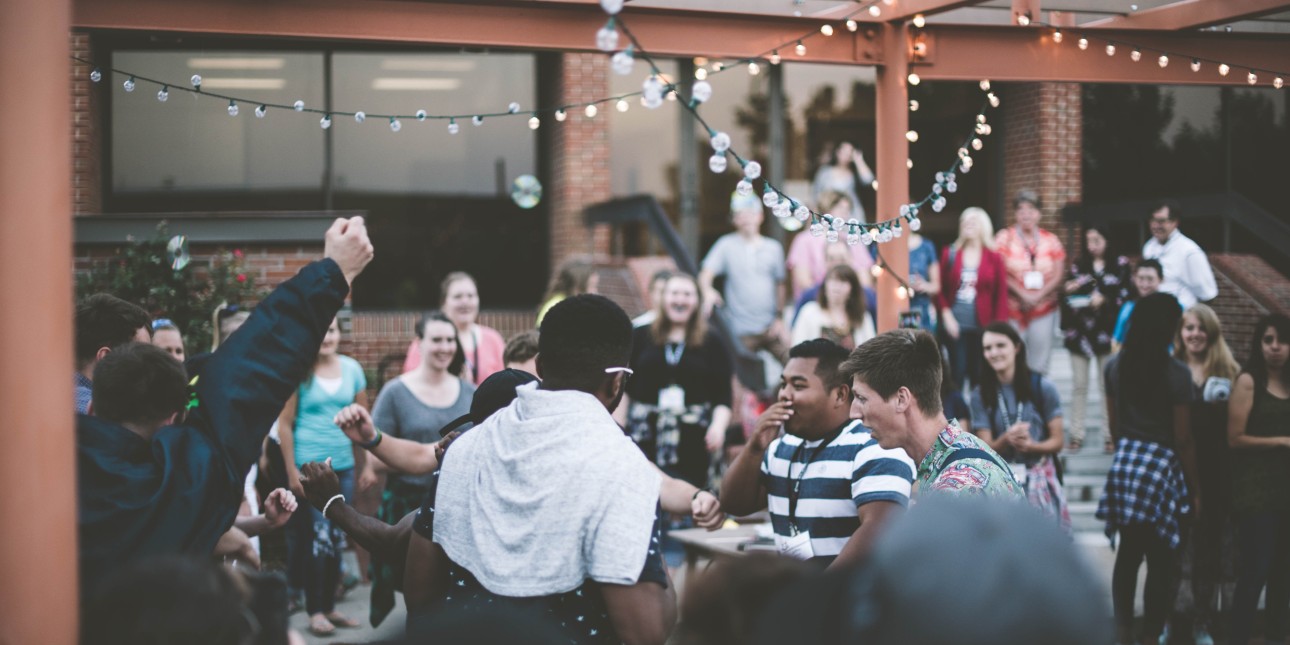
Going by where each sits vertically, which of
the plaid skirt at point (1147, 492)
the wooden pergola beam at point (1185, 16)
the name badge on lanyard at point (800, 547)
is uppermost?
the wooden pergola beam at point (1185, 16)

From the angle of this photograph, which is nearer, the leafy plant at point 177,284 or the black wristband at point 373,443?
the black wristband at point 373,443

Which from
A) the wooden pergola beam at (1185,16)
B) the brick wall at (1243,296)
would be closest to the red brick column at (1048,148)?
the brick wall at (1243,296)

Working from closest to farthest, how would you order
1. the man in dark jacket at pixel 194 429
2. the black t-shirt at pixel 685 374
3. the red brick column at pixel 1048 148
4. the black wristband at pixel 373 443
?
the man in dark jacket at pixel 194 429 → the black wristband at pixel 373 443 → the black t-shirt at pixel 685 374 → the red brick column at pixel 1048 148

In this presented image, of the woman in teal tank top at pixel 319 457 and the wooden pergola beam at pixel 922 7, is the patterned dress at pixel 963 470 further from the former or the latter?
the woman in teal tank top at pixel 319 457

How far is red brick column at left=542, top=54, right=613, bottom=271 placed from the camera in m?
12.4

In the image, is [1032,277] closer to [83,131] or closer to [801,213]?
[801,213]

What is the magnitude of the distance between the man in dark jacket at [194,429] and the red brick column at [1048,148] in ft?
39.7

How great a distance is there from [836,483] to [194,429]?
195 centimetres

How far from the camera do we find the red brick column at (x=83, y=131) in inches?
434

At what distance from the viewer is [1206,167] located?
14289 mm

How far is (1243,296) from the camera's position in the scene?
37.1 feet

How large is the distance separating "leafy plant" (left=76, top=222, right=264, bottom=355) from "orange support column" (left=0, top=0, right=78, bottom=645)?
239 inches

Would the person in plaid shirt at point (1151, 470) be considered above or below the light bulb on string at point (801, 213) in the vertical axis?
below

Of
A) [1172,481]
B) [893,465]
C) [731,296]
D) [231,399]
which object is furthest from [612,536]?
[731,296]
